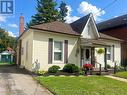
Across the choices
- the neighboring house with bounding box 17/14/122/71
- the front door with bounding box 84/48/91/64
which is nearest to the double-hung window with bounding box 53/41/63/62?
the neighboring house with bounding box 17/14/122/71

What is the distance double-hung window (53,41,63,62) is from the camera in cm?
1750

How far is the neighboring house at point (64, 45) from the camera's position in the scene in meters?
16.6

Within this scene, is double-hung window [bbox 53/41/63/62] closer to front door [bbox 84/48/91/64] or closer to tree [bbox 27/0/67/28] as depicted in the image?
front door [bbox 84/48/91/64]

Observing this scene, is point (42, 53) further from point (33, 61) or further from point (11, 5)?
point (11, 5)

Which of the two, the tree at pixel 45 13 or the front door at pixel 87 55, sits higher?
the tree at pixel 45 13

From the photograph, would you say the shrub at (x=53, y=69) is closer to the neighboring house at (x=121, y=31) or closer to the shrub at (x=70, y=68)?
the shrub at (x=70, y=68)

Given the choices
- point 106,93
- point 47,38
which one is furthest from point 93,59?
point 106,93

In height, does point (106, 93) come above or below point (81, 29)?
below

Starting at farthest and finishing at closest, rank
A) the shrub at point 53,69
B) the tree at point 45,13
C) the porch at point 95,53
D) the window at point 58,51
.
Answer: the tree at point 45,13
the porch at point 95,53
the window at point 58,51
the shrub at point 53,69

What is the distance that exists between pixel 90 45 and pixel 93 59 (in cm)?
221

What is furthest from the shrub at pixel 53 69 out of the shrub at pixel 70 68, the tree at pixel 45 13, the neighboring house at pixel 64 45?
the tree at pixel 45 13

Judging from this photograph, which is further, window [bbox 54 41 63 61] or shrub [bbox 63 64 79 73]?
window [bbox 54 41 63 61]

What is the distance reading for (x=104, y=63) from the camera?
2170 centimetres

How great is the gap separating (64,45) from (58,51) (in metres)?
0.84
